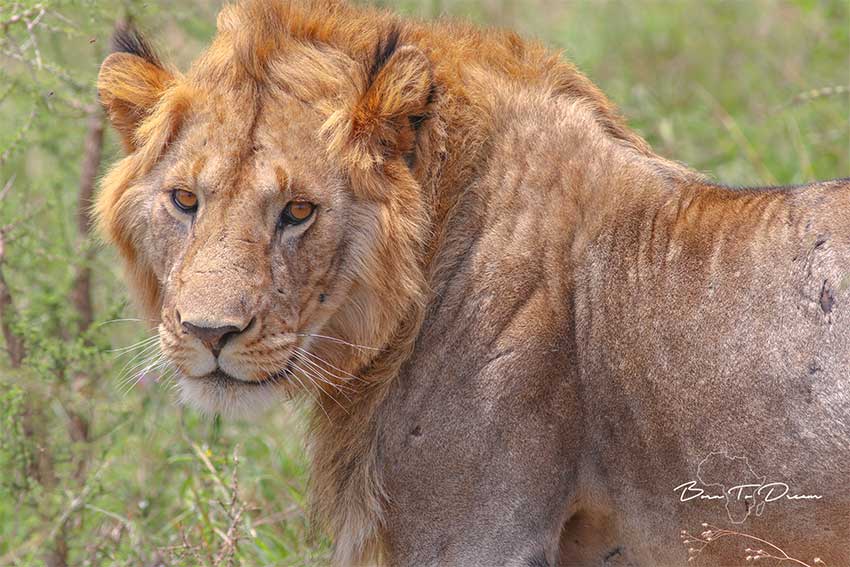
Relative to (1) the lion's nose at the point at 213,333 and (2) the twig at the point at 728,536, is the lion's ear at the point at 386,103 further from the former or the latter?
(2) the twig at the point at 728,536

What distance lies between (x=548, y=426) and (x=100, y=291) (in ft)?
11.5

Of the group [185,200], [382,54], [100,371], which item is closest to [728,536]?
[382,54]

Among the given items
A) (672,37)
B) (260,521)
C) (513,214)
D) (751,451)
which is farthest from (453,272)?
(672,37)

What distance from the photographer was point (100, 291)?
6.15 m

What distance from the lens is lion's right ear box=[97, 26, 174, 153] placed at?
3680 mm

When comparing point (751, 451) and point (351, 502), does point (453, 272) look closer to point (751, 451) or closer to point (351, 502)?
point (351, 502)

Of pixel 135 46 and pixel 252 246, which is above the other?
pixel 135 46

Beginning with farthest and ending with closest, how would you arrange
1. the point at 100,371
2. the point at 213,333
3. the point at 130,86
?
the point at 100,371 < the point at 130,86 < the point at 213,333

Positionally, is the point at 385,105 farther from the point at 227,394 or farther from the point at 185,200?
the point at 227,394

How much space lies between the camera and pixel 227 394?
11.2 feet

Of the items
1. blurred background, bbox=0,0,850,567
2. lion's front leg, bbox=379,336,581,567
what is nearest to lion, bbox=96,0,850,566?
lion's front leg, bbox=379,336,581,567

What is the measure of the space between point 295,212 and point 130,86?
2.43 ft

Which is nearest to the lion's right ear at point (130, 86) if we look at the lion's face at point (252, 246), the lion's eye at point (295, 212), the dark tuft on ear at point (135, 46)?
the dark tuft on ear at point (135, 46)

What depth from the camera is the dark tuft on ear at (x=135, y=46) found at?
378 cm
